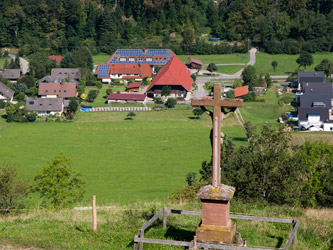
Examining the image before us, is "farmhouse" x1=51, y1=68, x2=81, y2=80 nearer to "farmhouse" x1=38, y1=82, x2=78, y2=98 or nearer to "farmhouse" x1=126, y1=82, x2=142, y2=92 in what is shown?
"farmhouse" x1=38, y1=82, x2=78, y2=98

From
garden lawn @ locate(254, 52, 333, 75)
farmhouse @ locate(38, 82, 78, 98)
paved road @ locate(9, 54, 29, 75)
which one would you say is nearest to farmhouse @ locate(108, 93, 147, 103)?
farmhouse @ locate(38, 82, 78, 98)

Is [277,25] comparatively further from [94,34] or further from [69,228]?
[69,228]

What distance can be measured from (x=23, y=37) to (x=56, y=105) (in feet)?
169

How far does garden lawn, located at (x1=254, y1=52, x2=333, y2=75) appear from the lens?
3935 inches

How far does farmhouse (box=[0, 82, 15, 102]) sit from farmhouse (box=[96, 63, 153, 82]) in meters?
16.6

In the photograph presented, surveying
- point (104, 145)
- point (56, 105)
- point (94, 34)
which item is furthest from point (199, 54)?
point (104, 145)

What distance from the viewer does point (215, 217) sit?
573 inches

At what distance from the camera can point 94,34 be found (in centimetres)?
12169

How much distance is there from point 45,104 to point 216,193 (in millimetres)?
61530

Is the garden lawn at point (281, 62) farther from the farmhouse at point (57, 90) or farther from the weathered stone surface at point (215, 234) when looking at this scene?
the weathered stone surface at point (215, 234)

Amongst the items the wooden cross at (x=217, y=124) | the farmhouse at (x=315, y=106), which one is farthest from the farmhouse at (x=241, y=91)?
the wooden cross at (x=217, y=124)

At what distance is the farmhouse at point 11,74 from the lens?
9175cm

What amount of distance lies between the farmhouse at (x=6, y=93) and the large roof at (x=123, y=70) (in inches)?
655

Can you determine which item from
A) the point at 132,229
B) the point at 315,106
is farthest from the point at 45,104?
the point at 132,229
